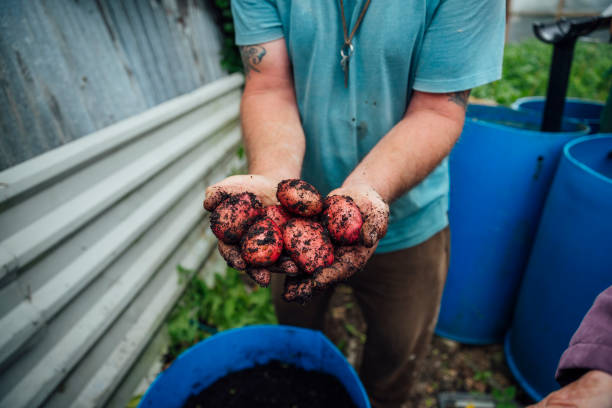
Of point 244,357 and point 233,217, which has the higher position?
point 233,217

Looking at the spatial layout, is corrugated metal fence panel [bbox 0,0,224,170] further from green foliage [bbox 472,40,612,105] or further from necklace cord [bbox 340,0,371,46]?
green foliage [bbox 472,40,612,105]

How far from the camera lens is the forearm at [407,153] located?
1.39 m

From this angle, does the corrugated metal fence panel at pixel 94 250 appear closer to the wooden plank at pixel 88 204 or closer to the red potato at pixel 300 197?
the wooden plank at pixel 88 204

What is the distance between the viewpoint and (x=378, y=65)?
145 cm

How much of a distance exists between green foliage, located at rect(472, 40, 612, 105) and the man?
4560 mm

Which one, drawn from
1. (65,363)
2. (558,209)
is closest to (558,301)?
(558,209)

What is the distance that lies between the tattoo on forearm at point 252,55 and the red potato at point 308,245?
88 cm

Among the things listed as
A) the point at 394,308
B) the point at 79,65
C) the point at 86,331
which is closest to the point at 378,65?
the point at 394,308

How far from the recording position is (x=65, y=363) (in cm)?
171

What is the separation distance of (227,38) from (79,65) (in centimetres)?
180

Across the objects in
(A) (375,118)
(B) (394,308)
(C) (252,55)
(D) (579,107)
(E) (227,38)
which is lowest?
(B) (394,308)

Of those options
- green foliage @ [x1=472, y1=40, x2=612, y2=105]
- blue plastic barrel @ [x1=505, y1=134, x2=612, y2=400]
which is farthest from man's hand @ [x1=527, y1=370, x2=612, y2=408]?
green foliage @ [x1=472, y1=40, x2=612, y2=105]

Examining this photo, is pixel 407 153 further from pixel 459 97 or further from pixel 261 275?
pixel 261 275

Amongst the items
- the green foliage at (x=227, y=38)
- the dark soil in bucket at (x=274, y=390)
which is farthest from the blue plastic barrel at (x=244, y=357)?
the green foliage at (x=227, y=38)
